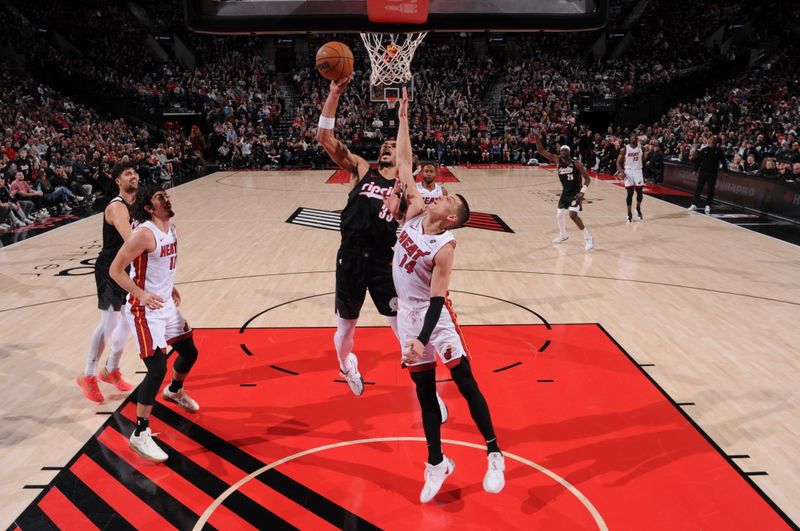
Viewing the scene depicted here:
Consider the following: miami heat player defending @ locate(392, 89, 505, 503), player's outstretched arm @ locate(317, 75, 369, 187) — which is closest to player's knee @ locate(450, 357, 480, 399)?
miami heat player defending @ locate(392, 89, 505, 503)

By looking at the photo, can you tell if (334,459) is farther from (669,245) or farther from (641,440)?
(669,245)

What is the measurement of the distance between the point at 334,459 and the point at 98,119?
22.8 m

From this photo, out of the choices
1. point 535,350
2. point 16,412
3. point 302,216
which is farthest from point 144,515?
point 302,216

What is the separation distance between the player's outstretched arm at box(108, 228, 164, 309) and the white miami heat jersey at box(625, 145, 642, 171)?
10.4 meters

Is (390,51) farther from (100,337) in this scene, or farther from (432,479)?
(432,479)

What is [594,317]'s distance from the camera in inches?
275

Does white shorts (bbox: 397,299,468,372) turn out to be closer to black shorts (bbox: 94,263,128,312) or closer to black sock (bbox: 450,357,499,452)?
black sock (bbox: 450,357,499,452)

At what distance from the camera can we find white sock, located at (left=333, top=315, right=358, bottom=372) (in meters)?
4.88

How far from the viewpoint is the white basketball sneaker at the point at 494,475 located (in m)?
3.66

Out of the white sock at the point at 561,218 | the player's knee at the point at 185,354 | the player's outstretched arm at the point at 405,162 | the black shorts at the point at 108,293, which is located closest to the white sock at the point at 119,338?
the black shorts at the point at 108,293

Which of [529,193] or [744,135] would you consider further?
[744,135]

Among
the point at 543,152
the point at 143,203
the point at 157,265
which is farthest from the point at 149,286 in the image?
the point at 543,152

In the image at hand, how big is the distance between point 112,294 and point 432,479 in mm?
2850

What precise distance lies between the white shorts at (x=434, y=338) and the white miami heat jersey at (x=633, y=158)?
9.84 metres
